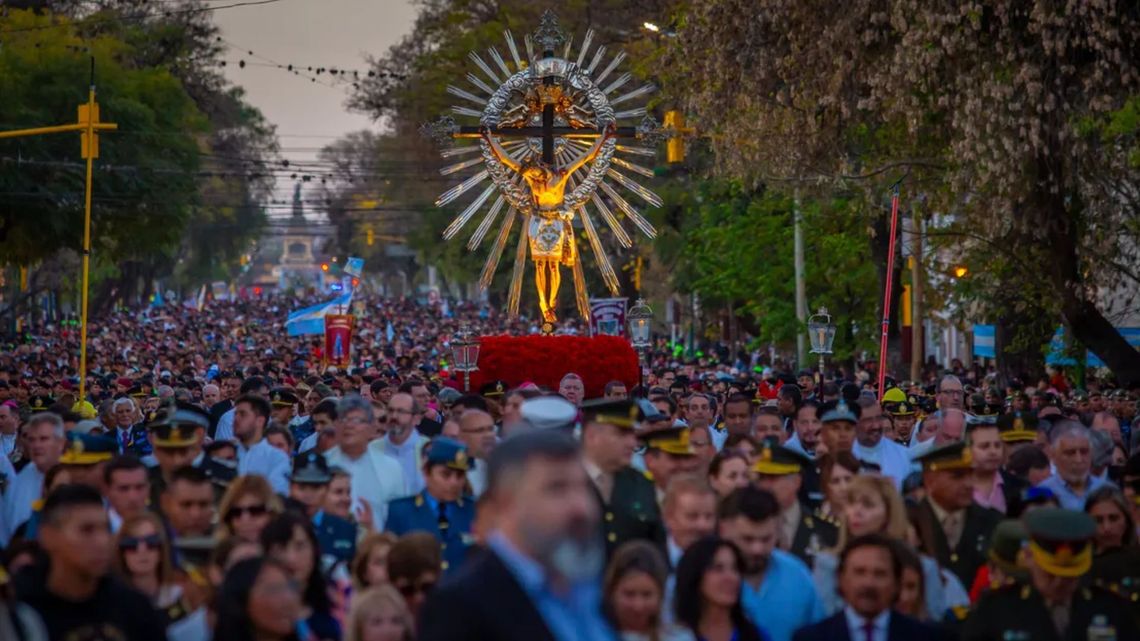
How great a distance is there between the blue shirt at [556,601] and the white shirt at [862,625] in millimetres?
2944

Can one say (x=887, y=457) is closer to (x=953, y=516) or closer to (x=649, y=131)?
(x=953, y=516)

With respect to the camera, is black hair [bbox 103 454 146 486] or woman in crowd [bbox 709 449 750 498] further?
woman in crowd [bbox 709 449 750 498]

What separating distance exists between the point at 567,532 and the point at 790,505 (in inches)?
219

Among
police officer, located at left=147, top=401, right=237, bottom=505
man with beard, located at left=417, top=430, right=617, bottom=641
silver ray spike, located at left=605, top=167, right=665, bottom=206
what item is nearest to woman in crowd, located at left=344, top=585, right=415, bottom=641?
man with beard, located at left=417, top=430, right=617, bottom=641

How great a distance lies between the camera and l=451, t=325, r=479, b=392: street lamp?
2258 centimetres

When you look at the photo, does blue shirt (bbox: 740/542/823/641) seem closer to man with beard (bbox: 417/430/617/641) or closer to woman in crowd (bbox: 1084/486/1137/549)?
woman in crowd (bbox: 1084/486/1137/549)

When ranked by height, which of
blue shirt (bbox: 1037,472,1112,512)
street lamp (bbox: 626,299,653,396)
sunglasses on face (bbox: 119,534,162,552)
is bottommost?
blue shirt (bbox: 1037,472,1112,512)

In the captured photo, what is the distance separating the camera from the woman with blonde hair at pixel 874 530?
28.1 feet

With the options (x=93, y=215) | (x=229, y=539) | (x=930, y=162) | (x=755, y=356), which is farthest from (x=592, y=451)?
(x=755, y=356)

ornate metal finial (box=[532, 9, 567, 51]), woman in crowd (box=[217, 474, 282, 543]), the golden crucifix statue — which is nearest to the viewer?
woman in crowd (box=[217, 474, 282, 543])

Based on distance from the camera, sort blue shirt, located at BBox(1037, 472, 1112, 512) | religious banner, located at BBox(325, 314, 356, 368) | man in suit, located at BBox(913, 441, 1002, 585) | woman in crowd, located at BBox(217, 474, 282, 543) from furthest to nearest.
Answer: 1. religious banner, located at BBox(325, 314, 356, 368)
2. blue shirt, located at BBox(1037, 472, 1112, 512)
3. man in suit, located at BBox(913, 441, 1002, 585)
4. woman in crowd, located at BBox(217, 474, 282, 543)

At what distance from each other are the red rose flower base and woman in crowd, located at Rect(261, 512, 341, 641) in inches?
604

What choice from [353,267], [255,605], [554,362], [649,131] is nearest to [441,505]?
[255,605]

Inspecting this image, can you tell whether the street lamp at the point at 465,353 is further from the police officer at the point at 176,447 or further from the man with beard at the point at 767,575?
the man with beard at the point at 767,575
